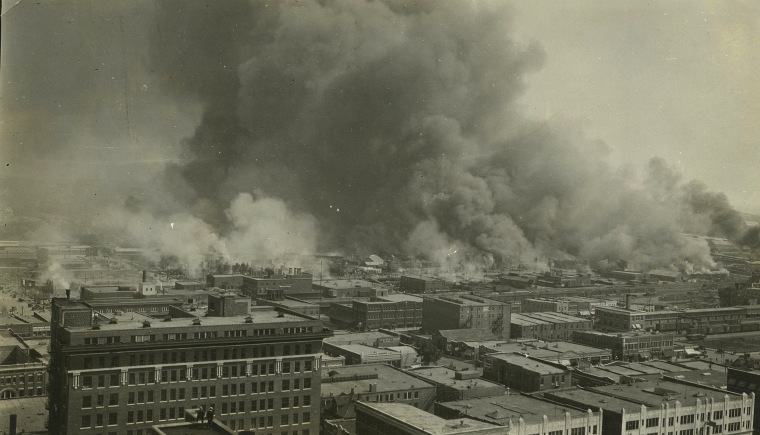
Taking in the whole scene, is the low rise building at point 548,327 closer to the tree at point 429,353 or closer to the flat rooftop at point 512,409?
the tree at point 429,353

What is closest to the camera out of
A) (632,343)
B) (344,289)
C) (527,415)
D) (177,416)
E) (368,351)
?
(177,416)

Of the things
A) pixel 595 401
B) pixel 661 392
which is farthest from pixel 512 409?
pixel 661 392

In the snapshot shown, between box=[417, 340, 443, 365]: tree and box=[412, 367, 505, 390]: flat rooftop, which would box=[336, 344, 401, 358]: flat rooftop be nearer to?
box=[417, 340, 443, 365]: tree

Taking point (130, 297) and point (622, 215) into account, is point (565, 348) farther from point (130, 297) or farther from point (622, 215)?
point (622, 215)

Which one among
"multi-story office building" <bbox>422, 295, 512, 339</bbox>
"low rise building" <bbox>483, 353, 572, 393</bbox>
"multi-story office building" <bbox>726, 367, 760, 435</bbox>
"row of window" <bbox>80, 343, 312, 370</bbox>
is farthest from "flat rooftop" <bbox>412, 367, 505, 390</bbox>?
"multi-story office building" <bbox>422, 295, 512, 339</bbox>

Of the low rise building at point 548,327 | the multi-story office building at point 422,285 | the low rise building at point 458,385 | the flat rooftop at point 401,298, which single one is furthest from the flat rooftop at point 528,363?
the multi-story office building at point 422,285

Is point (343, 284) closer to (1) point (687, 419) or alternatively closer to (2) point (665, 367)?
(2) point (665, 367)
